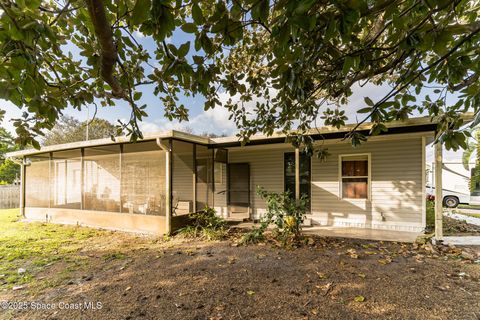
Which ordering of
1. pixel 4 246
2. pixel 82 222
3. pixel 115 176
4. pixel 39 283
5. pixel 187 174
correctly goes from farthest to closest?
pixel 187 174, pixel 82 222, pixel 115 176, pixel 4 246, pixel 39 283

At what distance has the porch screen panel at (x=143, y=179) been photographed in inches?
257

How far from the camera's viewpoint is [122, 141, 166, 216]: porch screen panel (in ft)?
21.5

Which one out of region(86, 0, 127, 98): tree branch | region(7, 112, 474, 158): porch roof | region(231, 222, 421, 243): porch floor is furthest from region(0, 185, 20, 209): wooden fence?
region(86, 0, 127, 98): tree branch

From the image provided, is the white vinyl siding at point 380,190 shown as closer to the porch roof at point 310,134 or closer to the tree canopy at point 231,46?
the porch roof at point 310,134

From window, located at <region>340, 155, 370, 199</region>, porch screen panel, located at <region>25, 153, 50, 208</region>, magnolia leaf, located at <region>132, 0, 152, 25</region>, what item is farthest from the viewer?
porch screen panel, located at <region>25, 153, 50, 208</region>

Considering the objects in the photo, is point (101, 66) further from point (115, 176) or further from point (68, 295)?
point (115, 176)

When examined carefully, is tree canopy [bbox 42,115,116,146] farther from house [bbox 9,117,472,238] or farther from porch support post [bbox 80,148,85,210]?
porch support post [bbox 80,148,85,210]

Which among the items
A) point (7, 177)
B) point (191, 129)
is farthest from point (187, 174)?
point (7, 177)

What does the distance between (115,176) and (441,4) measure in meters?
7.95

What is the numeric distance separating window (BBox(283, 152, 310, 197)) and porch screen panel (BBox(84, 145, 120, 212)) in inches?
204

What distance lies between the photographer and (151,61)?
2.89m

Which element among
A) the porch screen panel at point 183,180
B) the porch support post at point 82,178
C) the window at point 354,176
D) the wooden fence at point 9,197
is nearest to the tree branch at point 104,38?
the porch screen panel at point 183,180

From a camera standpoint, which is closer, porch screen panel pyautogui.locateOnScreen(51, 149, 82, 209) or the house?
the house

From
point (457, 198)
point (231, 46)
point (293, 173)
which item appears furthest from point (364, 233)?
point (457, 198)
